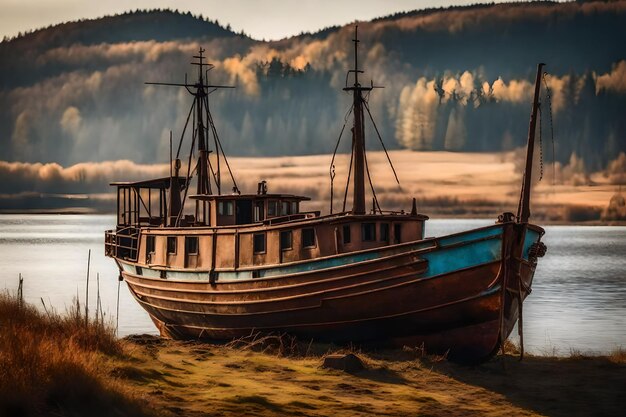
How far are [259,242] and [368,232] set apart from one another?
3.37 meters

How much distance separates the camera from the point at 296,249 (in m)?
24.2

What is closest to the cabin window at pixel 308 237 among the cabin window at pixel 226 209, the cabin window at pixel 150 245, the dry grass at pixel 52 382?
the cabin window at pixel 226 209

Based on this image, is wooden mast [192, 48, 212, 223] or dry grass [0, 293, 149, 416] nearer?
dry grass [0, 293, 149, 416]

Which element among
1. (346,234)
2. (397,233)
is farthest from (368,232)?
(397,233)

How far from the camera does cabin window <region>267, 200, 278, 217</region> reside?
27677 mm

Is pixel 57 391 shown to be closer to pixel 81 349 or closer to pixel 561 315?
pixel 81 349

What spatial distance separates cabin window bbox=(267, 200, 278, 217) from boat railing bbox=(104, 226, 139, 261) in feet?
29.5

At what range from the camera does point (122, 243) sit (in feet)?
119

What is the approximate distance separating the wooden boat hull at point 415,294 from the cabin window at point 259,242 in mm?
915

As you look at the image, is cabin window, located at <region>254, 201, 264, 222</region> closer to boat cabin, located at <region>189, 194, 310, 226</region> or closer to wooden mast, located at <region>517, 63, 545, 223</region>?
boat cabin, located at <region>189, 194, 310, 226</region>

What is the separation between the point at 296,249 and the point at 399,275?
3.47 m

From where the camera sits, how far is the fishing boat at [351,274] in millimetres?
21641

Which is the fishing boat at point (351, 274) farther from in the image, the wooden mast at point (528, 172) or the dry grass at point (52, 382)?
the dry grass at point (52, 382)

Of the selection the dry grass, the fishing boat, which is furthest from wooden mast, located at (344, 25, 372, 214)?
the dry grass
